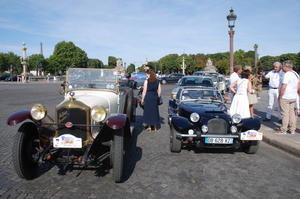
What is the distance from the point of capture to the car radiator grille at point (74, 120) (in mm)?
4105

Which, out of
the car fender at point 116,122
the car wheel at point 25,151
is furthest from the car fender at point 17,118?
the car fender at point 116,122

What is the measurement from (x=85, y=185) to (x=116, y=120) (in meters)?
1.07

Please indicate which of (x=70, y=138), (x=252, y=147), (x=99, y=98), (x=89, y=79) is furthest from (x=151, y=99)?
(x=70, y=138)

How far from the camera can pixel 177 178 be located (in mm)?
4145

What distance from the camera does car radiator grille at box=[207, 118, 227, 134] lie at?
5.22 metres

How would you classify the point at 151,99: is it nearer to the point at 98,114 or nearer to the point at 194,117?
the point at 194,117

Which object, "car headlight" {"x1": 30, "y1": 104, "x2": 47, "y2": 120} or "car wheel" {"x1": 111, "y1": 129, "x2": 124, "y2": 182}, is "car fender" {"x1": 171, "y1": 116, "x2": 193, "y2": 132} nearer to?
"car wheel" {"x1": 111, "y1": 129, "x2": 124, "y2": 182}

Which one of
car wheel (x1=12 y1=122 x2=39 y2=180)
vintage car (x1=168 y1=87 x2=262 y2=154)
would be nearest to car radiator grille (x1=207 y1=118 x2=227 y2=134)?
vintage car (x1=168 y1=87 x2=262 y2=154)

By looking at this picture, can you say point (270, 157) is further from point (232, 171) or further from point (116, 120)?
point (116, 120)

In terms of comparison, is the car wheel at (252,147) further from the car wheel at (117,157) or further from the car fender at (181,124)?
the car wheel at (117,157)

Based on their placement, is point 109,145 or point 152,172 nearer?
point 109,145

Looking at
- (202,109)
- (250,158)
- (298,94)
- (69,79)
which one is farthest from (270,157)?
(69,79)

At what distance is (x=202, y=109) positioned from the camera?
19.1ft

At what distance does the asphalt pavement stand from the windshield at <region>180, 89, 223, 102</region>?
166 centimetres
